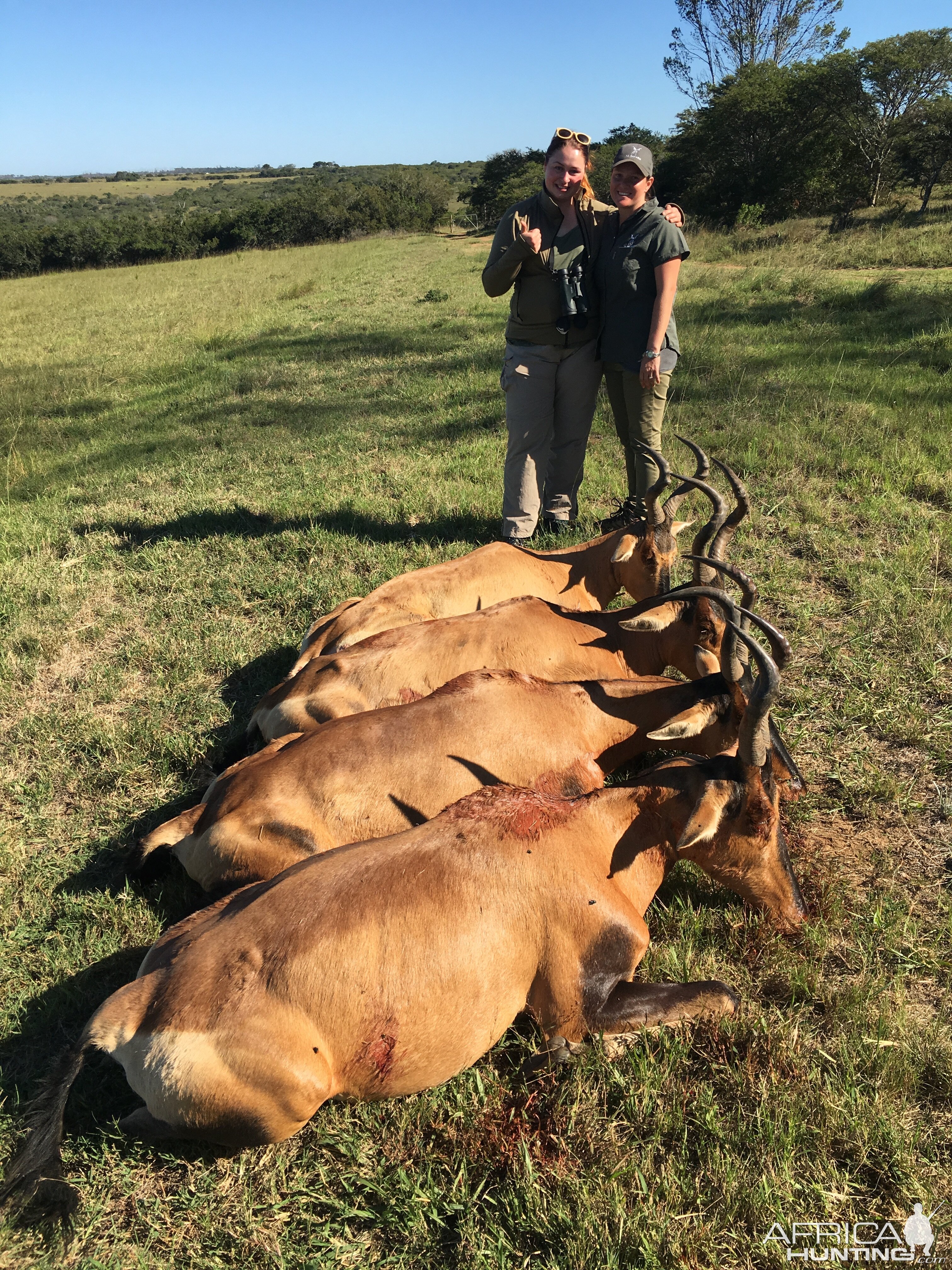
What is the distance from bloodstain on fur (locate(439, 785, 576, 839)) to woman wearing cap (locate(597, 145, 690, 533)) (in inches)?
150

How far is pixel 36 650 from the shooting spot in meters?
6.91

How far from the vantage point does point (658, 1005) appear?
3.52 m

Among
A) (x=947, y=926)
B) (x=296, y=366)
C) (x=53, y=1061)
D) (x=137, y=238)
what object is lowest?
(x=53, y=1061)

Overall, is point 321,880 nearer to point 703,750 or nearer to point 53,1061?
point 53,1061

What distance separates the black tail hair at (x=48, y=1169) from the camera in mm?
3072

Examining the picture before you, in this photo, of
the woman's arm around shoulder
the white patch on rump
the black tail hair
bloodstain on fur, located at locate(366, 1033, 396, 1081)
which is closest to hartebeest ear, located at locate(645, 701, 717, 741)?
bloodstain on fur, located at locate(366, 1033, 396, 1081)

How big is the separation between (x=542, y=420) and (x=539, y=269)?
129cm

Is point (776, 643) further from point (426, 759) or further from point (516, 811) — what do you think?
point (426, 759)

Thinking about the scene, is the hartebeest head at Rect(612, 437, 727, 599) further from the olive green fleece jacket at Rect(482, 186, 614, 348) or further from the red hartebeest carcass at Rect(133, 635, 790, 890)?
the red hartebeest carcass at Rect(133, 635, 790, 890)

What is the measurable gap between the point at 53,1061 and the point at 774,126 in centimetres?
4526

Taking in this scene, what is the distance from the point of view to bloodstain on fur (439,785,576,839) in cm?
364

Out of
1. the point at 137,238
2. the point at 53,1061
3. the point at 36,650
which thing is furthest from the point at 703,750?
the point at 137,238

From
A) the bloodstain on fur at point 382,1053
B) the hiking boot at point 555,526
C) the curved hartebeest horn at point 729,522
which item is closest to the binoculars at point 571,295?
the hiking boot at point 555,526

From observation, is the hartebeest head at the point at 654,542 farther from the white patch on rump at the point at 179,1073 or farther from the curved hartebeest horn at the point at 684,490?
the white patch on rump at the point at 179,1073
